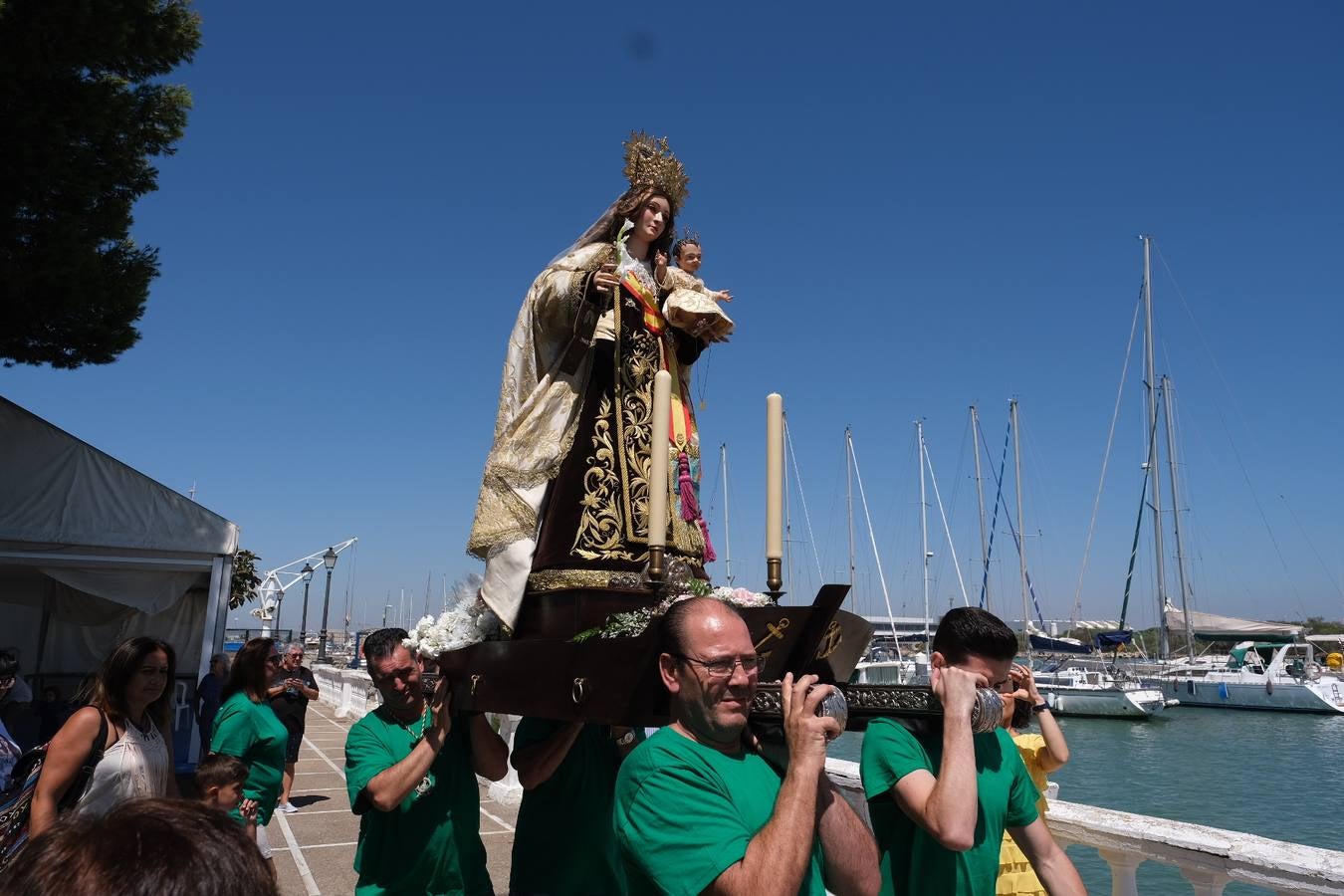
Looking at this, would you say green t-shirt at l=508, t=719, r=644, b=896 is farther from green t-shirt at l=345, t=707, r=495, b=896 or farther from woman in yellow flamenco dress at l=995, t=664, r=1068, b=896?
woman in yellow flamenco dress at l=995, t=664, r=1068, b=896

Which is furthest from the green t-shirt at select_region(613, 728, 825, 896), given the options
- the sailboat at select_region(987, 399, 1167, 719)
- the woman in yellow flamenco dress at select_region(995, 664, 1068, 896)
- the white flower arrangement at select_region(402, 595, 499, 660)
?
the sailboat at select_region(987, 399, 1167, 719)

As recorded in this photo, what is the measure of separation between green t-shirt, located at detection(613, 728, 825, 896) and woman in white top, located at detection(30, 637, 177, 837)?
2418 mm

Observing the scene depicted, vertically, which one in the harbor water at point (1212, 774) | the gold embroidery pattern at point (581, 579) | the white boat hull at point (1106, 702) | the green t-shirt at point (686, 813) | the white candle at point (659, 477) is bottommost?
the harbor water at point (1212, 774)

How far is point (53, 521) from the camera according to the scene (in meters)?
9.93

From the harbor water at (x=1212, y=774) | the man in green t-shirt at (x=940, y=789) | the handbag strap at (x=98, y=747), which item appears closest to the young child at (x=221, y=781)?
the handbag strap at (x=98, y=747)

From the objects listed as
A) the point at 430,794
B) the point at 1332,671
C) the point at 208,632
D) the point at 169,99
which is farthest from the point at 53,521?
the point at 1332,671

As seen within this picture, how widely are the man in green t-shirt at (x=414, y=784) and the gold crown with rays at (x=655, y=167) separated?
2.22 metres

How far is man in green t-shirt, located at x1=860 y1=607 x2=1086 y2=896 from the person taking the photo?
2.30 meters

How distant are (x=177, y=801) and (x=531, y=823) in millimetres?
2593

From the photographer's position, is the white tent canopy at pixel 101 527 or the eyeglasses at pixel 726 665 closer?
the eyeglasses at pixel 726 665

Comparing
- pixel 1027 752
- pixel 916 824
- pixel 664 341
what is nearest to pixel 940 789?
pixel 916 824

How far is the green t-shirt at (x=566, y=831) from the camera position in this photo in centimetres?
330

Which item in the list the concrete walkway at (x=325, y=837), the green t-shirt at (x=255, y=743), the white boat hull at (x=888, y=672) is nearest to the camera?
the green t-shirt at (x=255, y=743)

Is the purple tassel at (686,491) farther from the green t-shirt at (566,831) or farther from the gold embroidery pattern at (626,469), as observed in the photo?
the green t-shirt at (566,831)
